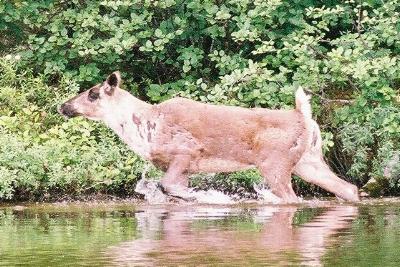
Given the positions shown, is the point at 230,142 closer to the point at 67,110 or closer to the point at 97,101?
the point at 97,101

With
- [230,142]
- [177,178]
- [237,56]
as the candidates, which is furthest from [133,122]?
[237,56]

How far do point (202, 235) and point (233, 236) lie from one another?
0.93 feet

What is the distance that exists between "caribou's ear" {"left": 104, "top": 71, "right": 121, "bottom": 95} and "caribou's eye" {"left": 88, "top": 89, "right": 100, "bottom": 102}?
0.50 feet

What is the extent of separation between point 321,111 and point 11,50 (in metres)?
5.34

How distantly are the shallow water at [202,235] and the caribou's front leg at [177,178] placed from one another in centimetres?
22

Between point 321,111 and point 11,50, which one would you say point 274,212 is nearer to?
point 321,111

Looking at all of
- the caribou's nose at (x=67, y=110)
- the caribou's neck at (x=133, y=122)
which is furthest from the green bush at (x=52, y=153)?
the caribou's neck at (x=133, y=122)

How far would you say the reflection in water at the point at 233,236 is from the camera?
839 centimetres

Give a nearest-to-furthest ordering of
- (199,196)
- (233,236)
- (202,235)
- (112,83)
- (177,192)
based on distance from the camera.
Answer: (233,236), (202,235), (177,192), (199,196), (112,83)

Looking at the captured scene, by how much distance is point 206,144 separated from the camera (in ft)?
47.6

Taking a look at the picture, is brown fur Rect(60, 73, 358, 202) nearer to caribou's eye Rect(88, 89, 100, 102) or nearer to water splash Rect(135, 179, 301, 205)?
water splash Rect(135, 179, 301, 205)

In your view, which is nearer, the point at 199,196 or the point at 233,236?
the point at 233,236

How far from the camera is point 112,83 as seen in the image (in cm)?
1530

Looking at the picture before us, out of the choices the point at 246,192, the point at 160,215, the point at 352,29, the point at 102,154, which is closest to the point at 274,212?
the point at 160,215
